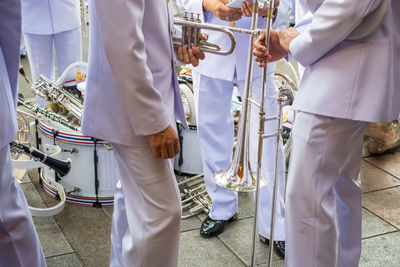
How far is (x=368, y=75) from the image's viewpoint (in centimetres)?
238

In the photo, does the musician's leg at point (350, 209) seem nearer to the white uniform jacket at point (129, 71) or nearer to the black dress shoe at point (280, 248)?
the black dress shoe at point (280, 248)

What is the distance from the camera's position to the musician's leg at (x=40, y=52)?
14.8 ft

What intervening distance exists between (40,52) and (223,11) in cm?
197

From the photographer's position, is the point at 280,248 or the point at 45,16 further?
the point at 45,16

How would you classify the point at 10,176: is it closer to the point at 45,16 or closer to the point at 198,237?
A: the point at 198,237

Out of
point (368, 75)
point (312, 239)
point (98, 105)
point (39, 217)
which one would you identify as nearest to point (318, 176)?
point (312, 239)

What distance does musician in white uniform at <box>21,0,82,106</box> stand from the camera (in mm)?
4422

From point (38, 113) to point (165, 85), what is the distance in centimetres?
187

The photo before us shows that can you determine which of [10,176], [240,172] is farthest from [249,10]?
[10,176]

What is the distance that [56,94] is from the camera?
4047mm

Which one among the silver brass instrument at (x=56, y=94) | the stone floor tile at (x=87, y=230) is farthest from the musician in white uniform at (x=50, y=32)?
the stone floor tile at (x=87, y=230)

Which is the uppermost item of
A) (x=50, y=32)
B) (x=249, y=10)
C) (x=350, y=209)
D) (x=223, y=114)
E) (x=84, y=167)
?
(x=249, y=10)

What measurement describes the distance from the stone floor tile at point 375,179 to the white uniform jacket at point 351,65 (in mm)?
2089

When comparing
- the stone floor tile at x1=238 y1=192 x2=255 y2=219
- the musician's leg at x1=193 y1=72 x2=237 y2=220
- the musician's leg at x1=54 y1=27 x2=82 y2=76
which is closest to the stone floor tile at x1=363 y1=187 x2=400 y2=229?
the stone floor tile at x1=238 y1=192 x2=255 y2=219
